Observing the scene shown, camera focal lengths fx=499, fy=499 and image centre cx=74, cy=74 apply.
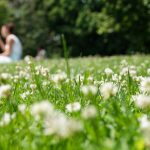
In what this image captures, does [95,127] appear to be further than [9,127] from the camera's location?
No

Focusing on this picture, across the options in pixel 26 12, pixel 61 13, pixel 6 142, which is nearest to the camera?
pixel 6 142

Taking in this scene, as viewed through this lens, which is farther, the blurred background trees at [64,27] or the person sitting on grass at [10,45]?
the blurred background trees at [64,27]

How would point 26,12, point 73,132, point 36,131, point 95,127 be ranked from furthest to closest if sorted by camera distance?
1. point 26,12
2. point 36,131
3. point 95,127
4. point 73,132

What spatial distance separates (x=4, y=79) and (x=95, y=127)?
1.29m

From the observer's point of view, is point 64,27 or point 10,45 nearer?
point 10,45

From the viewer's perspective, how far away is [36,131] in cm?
223

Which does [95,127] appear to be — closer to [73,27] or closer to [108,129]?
[108,129]

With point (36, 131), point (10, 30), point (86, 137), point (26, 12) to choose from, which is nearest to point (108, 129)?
point (86, 137)

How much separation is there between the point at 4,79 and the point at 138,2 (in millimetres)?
27914

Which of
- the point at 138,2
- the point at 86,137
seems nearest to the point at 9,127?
the point at 86,137

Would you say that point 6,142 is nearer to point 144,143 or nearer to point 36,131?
point 36,131

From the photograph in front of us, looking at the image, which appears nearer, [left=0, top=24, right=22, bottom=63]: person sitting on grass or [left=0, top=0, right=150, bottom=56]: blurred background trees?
[left=0, top=24, right=22, bottom=63]: person sitting on grass

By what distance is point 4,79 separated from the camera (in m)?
2.96

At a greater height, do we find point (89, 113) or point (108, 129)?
point (89, 113)
